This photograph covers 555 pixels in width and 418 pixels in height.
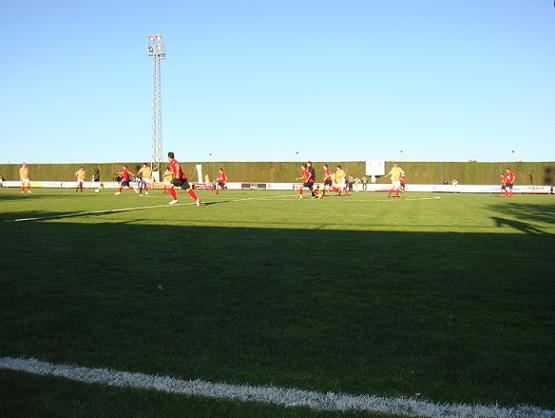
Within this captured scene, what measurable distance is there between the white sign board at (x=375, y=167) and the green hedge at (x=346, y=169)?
1222 millimetres

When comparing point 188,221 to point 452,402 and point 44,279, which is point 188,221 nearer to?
point 44,279

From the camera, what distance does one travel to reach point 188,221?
13836 millimetres

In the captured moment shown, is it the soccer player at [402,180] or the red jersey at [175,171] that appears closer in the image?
the red jersey at [175,171]

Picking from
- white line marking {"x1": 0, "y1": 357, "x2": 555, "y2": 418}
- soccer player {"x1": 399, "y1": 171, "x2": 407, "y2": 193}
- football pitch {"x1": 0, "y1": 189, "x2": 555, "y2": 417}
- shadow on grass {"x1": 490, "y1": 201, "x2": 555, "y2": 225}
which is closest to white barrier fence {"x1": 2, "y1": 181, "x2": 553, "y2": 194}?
soccer player {"x1": 399, "y1": 171, "x2": 407, "y2": 193}

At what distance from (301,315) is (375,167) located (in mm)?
59157

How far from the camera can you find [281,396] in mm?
2809

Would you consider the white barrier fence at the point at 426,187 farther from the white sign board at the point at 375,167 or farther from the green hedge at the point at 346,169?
the green hedge at the point at 346,169

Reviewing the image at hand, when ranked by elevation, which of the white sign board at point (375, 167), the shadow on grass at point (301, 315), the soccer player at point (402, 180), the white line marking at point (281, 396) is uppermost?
the white sign board at point (375, 167)

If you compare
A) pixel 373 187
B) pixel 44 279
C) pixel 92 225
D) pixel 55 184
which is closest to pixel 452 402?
pixel 44 279

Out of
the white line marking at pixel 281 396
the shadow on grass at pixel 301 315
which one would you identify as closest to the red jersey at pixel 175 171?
the shadow on grass at pixel 301 315

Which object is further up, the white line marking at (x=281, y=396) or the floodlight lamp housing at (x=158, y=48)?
the floodlight lamp housing at (x=158, y=48)

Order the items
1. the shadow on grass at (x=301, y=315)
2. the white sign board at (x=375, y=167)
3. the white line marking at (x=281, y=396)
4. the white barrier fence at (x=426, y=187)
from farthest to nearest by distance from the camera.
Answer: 1. the white sign board at (x=375, y=167)
2. the white barrier fence at (x=426, y=187)
3. the shadow on grass at (x=301, y=315)
4. the white line marking at (x=281, y=396)

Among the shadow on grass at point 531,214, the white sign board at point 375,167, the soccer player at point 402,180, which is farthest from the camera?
the white sign board at point 375,167

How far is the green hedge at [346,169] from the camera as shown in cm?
5900
